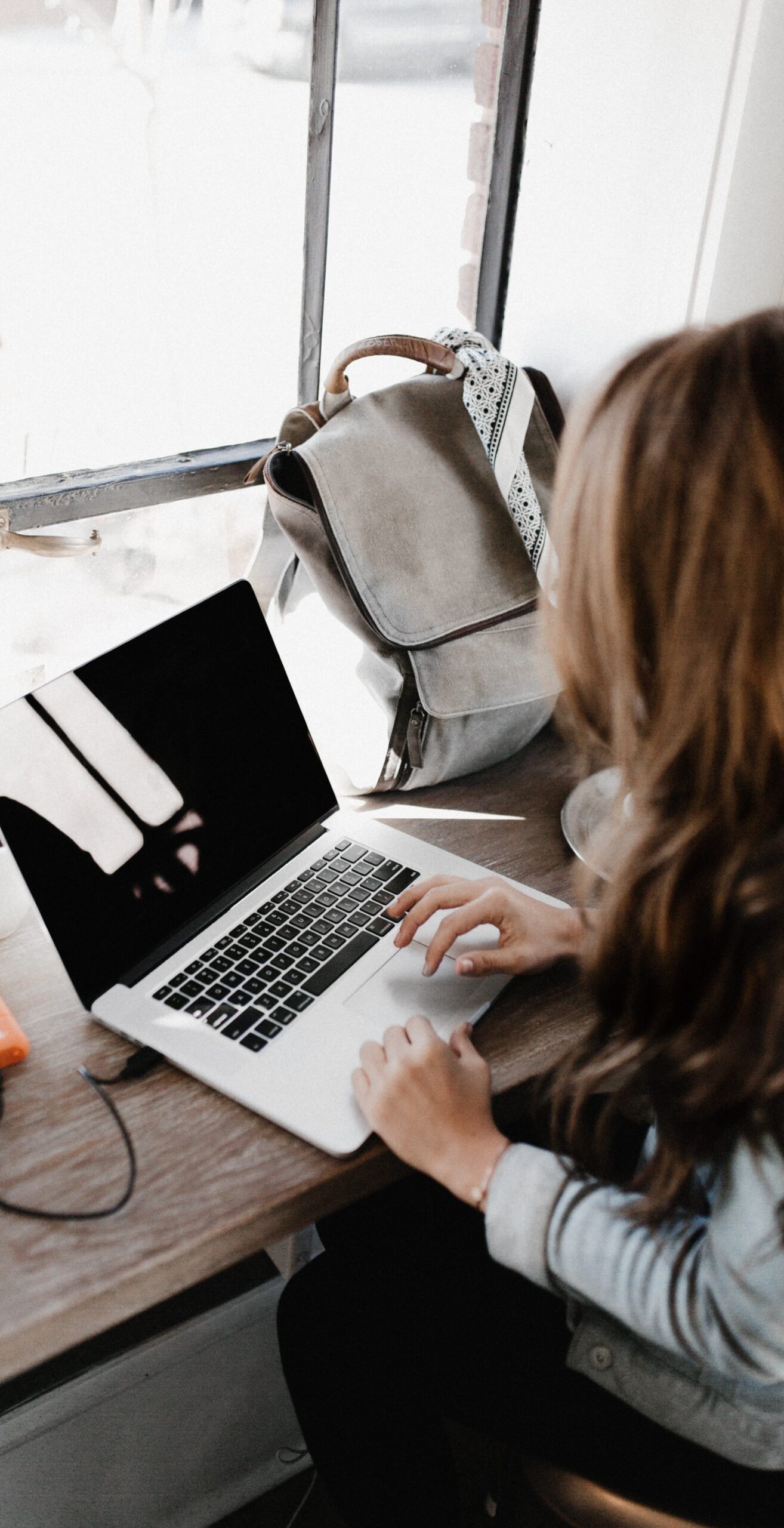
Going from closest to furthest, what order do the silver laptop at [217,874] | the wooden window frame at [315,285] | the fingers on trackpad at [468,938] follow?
1. the silver laptop at [217,874]
2. the fingers on trackpad at [468,938]
3. the wooden window frame at [315,285]

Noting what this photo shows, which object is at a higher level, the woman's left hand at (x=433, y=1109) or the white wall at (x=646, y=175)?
the white wall at (x=646, y=175)

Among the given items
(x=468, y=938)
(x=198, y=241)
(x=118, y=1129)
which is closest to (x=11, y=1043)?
(x=118, y=1129)

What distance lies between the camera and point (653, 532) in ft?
1.75

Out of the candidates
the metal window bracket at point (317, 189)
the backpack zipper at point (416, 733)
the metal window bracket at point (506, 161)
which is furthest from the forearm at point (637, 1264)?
the metal window bracket at point (506, 161)

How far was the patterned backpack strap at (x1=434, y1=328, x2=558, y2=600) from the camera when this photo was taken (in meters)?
1.13

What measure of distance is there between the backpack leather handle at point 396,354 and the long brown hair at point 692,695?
54 centimetres

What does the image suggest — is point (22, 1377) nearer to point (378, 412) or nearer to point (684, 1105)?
point (684, 1105)

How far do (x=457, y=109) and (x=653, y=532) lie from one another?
108 cm

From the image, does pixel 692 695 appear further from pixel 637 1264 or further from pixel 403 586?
pixel 403 586

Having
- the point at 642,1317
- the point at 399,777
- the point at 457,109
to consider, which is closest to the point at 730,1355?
the point at 642,1317

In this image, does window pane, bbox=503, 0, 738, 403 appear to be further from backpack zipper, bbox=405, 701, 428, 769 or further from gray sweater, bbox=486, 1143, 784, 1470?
gray sweater, bbox=486, 1143, 784, 1470

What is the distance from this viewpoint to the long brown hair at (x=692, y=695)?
1.69ft

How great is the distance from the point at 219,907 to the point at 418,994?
172mm

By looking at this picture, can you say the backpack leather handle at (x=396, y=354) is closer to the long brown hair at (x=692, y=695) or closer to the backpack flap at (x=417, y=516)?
the backpack flap at (x=417, y=516)
